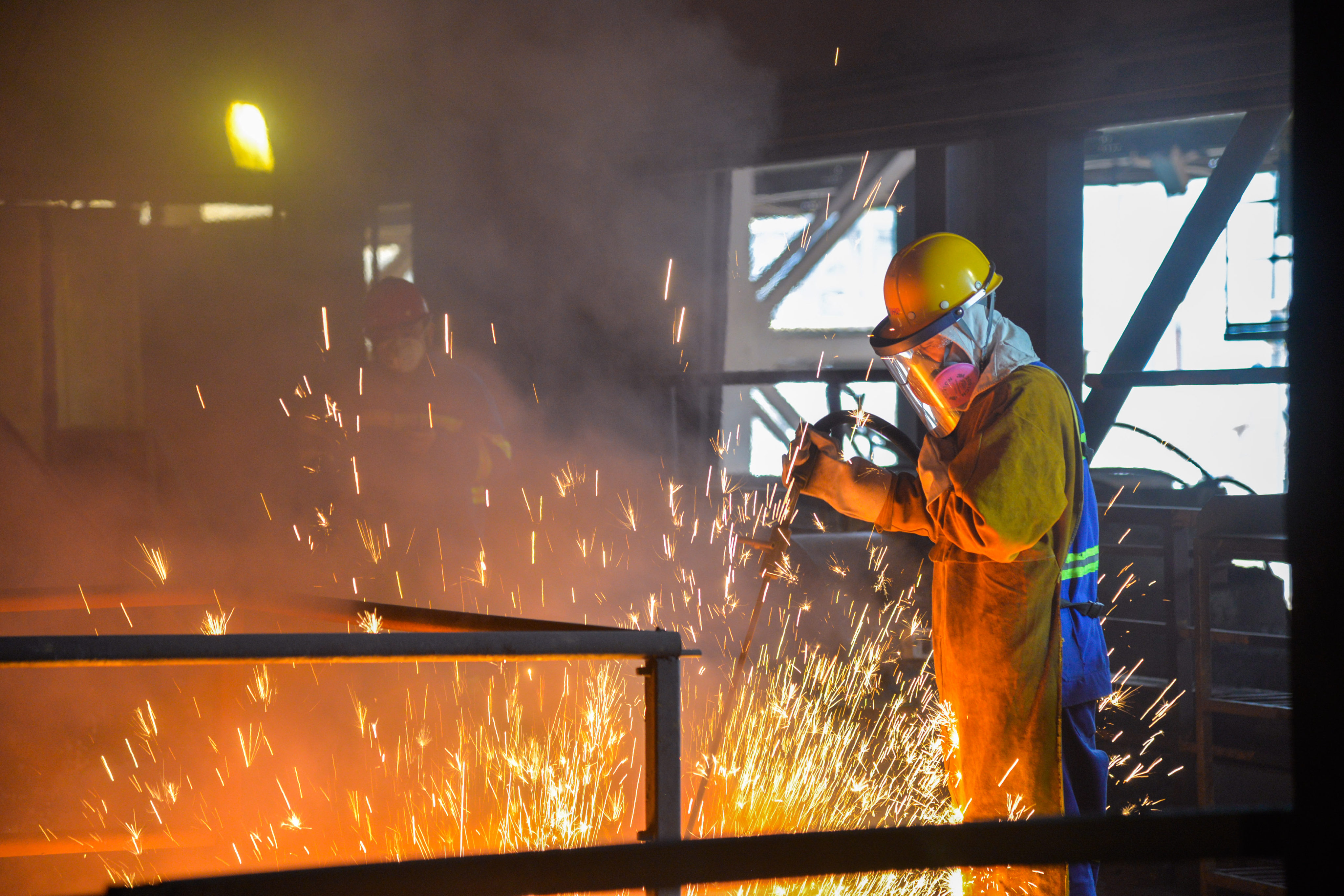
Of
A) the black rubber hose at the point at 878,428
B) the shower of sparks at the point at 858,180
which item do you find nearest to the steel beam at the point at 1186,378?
the black rubber hose at the point at 878,428

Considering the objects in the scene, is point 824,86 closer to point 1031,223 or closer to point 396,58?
point 1031,223

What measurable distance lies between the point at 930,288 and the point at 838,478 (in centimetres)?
50

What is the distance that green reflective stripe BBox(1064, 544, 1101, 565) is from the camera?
211 centimetres

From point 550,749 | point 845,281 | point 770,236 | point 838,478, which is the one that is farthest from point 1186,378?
point 550,749

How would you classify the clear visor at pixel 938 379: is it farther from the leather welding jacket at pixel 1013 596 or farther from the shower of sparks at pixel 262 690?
the shower of sparks at pixel 262 690

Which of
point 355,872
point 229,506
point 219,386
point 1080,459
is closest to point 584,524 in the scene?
point 229,506

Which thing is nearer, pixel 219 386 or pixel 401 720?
pixel 401 720

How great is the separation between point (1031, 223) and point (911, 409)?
1.04m

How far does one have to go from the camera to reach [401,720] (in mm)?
3629

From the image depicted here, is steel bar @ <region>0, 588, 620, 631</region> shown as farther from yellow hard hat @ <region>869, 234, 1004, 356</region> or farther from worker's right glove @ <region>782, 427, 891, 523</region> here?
yellow hard hat @ <region>869, 234, 1004, 356</region>

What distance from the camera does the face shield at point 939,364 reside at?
2162 mm

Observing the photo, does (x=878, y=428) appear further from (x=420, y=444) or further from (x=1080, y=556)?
(x=420, y=444)

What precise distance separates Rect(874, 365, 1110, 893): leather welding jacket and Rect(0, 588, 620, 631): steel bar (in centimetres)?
85

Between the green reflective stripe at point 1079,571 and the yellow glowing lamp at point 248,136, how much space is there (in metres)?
4.63
